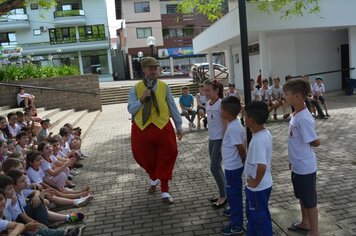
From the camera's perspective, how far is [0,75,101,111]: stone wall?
15445 millimetres

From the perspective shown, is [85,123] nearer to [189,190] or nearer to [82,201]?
[82,201]

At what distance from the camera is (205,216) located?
4.70 m

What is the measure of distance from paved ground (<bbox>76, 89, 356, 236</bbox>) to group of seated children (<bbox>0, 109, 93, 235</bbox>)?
1.20 feet

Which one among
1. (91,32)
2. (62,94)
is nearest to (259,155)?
(62,94)

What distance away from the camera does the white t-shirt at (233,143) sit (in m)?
4.02

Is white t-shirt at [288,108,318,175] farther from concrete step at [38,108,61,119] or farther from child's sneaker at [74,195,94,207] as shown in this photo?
concrete step at [38,108,61,119]

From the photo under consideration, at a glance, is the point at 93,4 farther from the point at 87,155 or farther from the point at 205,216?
the point at 205,216

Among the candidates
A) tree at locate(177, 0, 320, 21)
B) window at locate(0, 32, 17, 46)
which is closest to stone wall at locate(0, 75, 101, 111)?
tree at locate(177, 0, 320, 21)

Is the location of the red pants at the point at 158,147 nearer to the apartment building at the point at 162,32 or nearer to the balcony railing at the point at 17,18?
the apartment building at the point at 162,32

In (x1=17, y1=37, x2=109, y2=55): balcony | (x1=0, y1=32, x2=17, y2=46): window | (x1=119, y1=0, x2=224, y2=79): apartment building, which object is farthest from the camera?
(x1=119, y1=0, x2=224, y2=79): apartment building

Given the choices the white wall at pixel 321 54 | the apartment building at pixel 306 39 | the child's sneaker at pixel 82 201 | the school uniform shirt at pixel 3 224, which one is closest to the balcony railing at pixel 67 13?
the apartment building at pixel 306 39

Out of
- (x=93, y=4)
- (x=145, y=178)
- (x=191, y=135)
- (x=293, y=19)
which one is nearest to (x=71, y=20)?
(x=93, y=4)

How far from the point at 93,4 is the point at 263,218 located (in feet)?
136

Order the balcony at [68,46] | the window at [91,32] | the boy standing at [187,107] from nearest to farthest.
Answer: the boy standing at [187,107] < the balcony at [68,46] < the window at [91,32]
